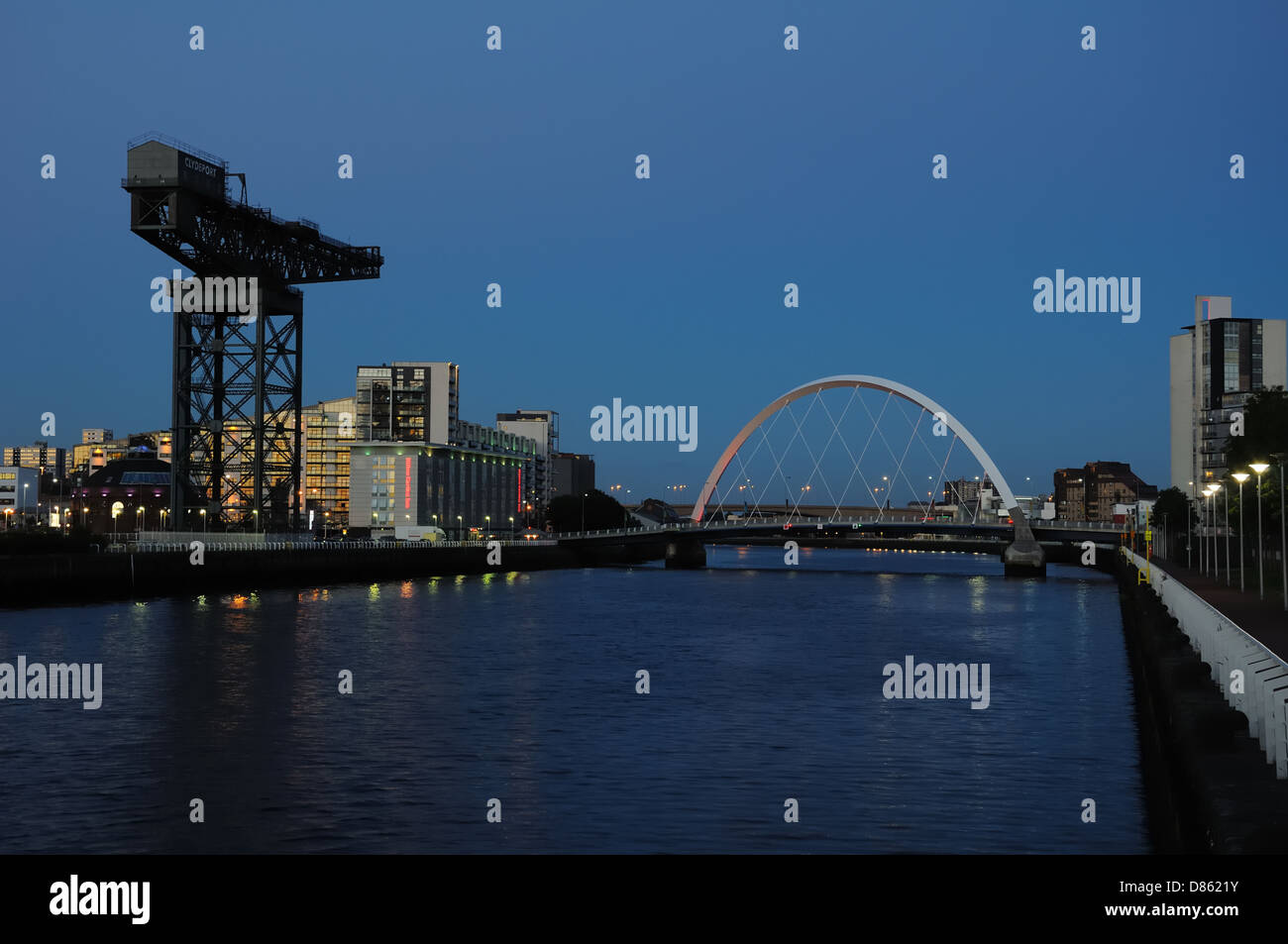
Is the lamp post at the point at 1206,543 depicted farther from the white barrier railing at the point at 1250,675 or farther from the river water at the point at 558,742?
the white barrier railing at the point at 1250,675

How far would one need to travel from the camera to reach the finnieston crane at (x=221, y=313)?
274ft

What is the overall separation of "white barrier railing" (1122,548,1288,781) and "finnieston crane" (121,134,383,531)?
7083cm

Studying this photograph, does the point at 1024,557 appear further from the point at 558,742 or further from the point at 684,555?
the point at 558,742

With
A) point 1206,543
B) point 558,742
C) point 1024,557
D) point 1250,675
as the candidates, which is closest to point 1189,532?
point 1206,543

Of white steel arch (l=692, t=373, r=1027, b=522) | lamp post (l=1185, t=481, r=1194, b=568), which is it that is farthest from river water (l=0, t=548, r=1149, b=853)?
white steel arch (l=692, t=373, r=1027, b=522)

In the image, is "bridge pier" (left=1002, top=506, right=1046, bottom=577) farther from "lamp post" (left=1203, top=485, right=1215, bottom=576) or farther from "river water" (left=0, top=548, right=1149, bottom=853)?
"river water" (left=0, top=548, right=1149, bottom=853)

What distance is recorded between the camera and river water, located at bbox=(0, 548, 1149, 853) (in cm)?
2036

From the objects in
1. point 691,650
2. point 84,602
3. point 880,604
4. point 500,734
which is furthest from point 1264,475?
point 84,602

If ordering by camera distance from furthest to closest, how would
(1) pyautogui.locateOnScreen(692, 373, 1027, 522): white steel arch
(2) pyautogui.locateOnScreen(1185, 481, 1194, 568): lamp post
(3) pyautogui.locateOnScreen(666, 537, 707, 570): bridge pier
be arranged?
(3) pyautogui.locateOnScreen(666, 537, 707, 570): bridge pier, (1) pyautogui.locateOnScreen(692, 373, 1027, 522): white steel arch, (2) pyautogui.locateOnScreen(1185, 481, 1194, 568): lamp post

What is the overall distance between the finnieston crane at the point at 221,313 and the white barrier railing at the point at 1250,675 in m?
70.8

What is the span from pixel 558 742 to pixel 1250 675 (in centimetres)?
1490

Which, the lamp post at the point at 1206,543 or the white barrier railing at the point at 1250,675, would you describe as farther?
the lamp post at the point at 1206,543

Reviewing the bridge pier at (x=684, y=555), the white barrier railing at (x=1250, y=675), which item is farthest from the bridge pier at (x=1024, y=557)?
the white barrier railing at (x=1250, y=675)
